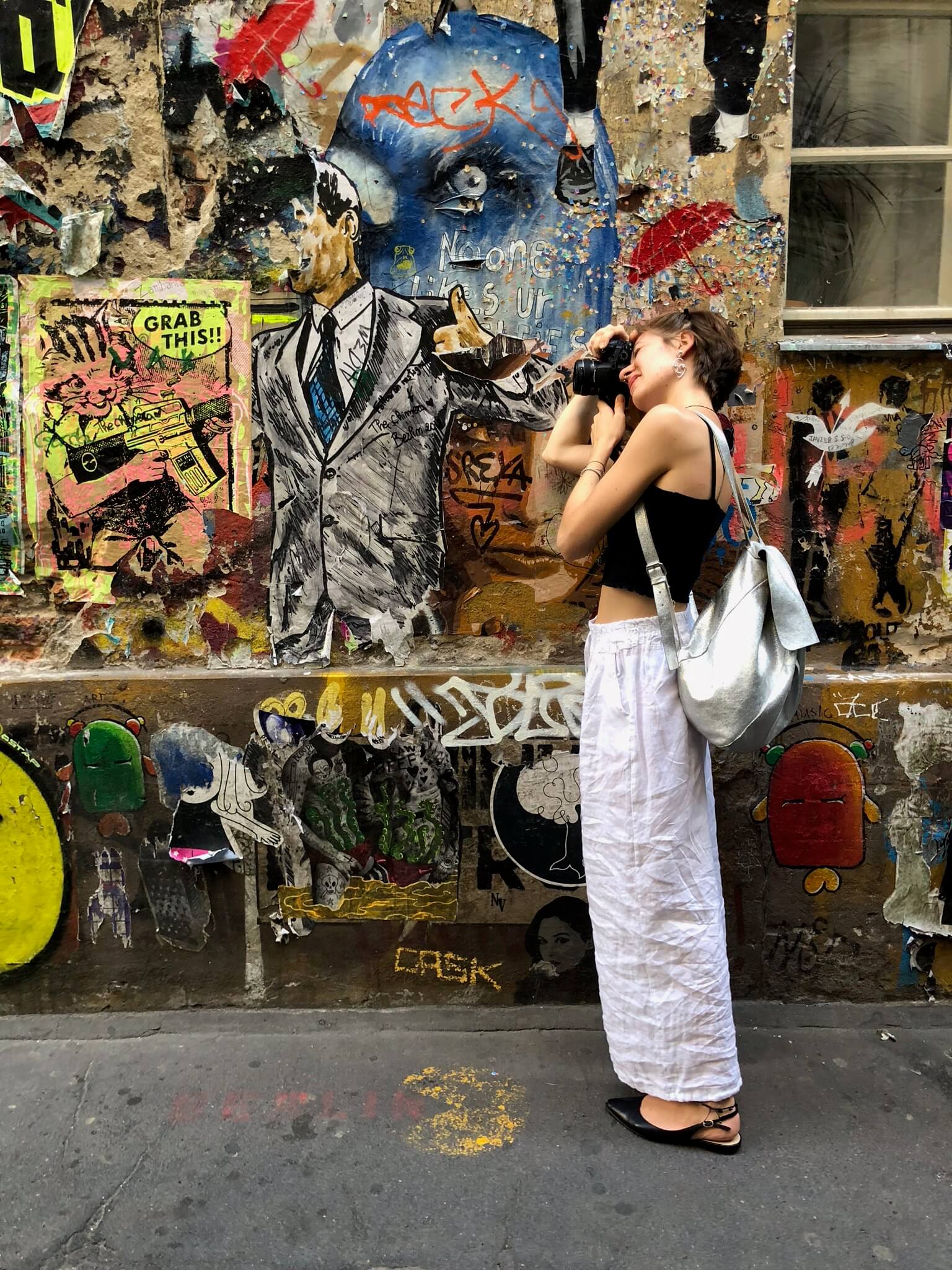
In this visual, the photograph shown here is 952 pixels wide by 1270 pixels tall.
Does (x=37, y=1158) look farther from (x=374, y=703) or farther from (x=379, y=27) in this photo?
(x=379, y=27)

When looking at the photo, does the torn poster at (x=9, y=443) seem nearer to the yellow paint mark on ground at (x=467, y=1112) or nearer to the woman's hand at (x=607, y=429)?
the woman's hand at (x=607, y=429)

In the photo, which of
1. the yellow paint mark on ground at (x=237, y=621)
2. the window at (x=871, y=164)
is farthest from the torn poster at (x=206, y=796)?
the window at (x=871, y=164)

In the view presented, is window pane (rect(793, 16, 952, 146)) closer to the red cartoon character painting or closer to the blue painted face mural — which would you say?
the blue painted face mural

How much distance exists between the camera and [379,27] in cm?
272

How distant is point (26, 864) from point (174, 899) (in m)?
0.48

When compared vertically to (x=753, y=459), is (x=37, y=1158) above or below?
below

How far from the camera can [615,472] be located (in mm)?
2324

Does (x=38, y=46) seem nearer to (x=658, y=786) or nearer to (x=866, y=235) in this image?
(x=866, y=235)

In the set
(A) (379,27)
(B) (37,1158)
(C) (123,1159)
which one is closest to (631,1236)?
(C) (123,1159)

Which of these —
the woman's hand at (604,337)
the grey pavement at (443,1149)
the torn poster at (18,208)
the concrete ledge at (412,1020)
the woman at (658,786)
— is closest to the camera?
the grey pavement at (443,1149)

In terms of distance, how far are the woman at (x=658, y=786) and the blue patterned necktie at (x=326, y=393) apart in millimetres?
864

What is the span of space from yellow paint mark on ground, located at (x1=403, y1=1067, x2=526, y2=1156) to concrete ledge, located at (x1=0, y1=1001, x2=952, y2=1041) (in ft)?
0.75

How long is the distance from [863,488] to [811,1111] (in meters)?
1.84

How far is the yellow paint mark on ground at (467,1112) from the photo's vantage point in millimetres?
2439
